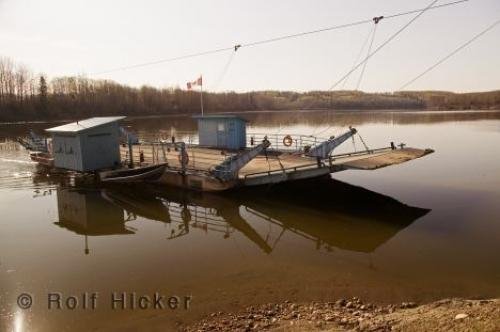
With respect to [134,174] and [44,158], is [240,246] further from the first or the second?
[44,158]

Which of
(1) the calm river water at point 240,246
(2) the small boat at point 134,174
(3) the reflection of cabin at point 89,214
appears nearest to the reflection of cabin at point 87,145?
(2) the small boat at point 134,174

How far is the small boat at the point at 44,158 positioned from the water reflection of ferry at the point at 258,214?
5.30 metres

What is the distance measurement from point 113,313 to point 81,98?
98.1 meters

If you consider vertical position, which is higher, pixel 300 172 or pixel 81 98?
pixel 81 98

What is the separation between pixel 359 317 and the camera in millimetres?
7934

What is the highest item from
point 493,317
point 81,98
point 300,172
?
point 81,98

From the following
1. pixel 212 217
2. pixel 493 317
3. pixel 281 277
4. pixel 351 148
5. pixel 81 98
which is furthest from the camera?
pixel 81 98

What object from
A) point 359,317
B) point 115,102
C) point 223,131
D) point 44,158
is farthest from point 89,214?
point 115,102

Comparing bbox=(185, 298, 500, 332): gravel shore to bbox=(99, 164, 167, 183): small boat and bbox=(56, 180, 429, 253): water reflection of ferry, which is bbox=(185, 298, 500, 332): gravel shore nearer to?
bbox=(56, 180, 429, 253): water reflection of ferry

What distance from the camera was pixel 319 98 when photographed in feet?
579

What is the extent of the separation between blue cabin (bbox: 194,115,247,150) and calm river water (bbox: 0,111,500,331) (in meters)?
5.84

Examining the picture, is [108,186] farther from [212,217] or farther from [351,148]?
[351,148]

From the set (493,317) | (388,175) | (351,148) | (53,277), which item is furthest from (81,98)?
(493,317)

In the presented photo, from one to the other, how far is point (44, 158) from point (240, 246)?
18690 millimetres
